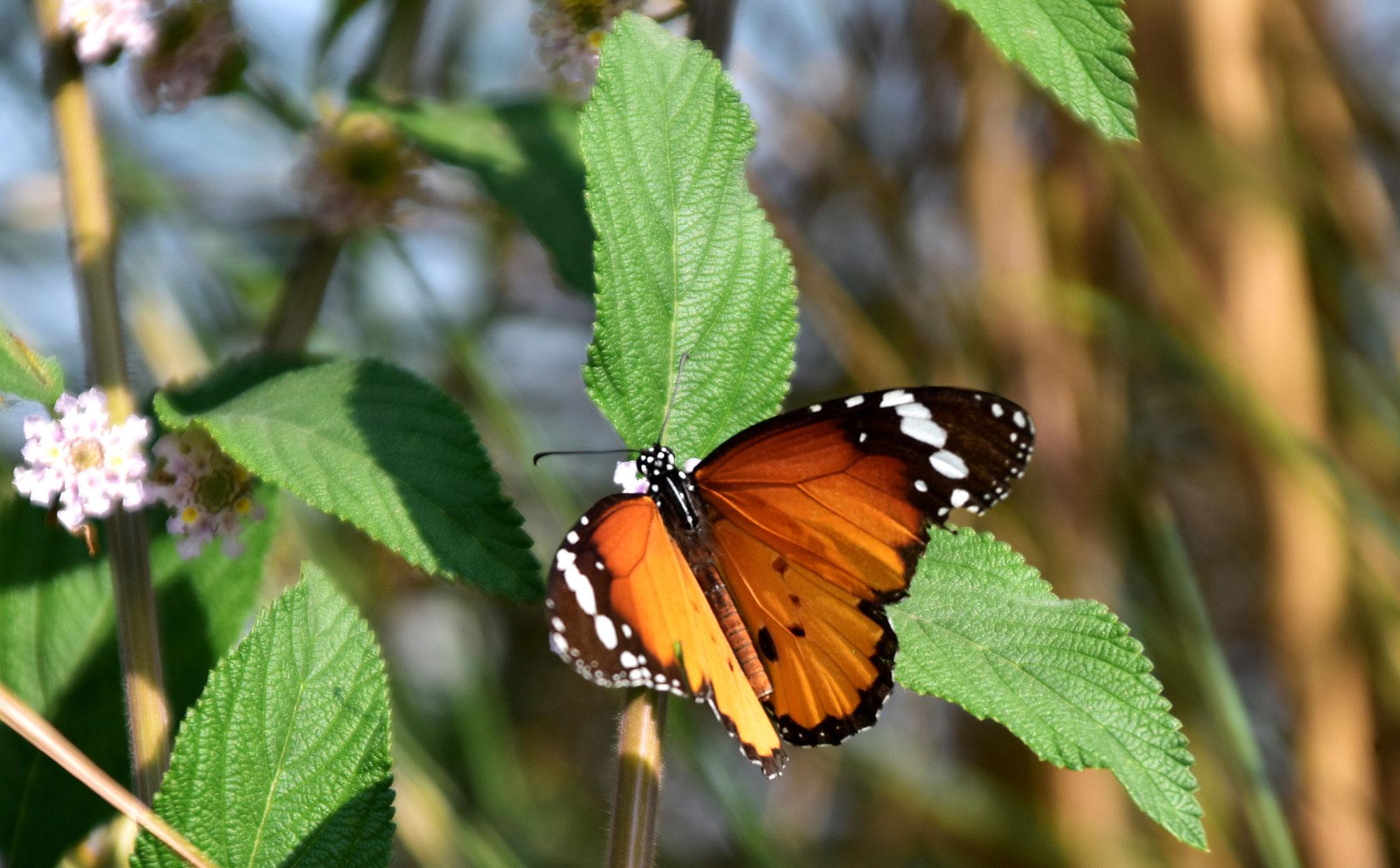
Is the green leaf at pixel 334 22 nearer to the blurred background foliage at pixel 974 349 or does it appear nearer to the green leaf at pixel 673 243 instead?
the blurred background foliage at pixel 974 349

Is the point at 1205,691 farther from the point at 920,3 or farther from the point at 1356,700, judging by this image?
the point at 920,3

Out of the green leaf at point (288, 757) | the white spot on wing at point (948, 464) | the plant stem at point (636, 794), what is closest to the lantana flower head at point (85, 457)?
the green leaf at point (288, 757)

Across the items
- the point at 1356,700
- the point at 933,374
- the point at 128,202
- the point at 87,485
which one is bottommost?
the point at 1356,700

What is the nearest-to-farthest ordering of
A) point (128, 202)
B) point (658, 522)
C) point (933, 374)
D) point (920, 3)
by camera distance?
point (658, 522) → point (128, 202) → point (933, 374) → point (920, 3)

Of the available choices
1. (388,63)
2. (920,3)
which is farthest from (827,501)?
(920,3)

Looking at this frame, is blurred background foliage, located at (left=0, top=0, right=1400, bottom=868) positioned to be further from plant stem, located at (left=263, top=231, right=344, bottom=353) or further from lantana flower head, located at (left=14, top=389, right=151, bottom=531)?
lantana flower head, located at (left=14, top=389, right=151, bottom=531)

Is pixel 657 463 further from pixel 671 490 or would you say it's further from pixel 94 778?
pixel 94 778

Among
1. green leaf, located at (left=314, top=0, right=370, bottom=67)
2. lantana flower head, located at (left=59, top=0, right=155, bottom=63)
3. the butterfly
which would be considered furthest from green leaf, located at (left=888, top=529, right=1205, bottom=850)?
green leaf, located at (left=314, top=0, right=370, bottom=67)
